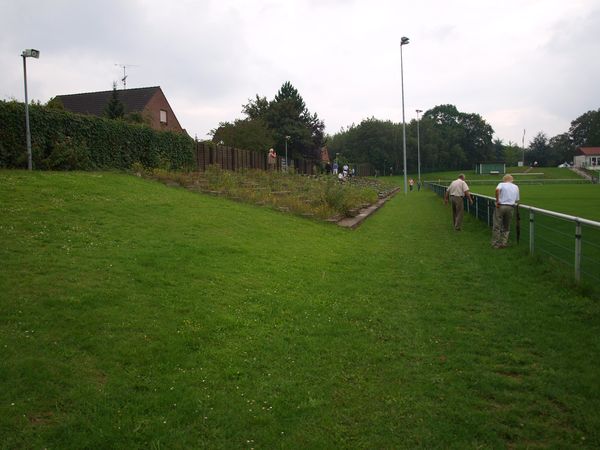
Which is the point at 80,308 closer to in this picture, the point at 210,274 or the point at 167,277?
the point at 167,277

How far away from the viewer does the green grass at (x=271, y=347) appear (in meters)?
3.45

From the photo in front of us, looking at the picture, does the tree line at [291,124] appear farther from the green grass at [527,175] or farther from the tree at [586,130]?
the tree at [586,130]

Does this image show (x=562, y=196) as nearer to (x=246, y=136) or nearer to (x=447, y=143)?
(x=246, y=136)

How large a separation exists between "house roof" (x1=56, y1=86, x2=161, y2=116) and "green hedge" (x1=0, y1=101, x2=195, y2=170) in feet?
68.6

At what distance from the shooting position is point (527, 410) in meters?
3.73

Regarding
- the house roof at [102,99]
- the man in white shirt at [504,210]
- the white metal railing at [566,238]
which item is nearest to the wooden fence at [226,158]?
the house roof at [102,99]

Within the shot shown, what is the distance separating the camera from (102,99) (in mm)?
43375

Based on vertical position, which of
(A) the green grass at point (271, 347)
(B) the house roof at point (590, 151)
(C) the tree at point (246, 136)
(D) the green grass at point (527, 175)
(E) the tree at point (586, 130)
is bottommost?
(A) the green grass at point (271, 347)

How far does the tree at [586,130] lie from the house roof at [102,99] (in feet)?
359

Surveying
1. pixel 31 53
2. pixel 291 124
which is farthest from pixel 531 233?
→ pixel 291 124

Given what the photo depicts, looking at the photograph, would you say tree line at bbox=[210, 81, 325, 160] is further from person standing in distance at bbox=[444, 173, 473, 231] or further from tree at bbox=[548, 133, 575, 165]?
tree at bbox=[548, 133, 575, 165]

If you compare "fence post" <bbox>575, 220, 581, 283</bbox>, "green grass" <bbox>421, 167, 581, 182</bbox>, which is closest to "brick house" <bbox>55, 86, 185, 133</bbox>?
"fence post" <bbox>575, 220, 581, 283</bbox>

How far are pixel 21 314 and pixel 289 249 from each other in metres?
5.83

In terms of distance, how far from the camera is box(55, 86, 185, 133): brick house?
1657 inches
